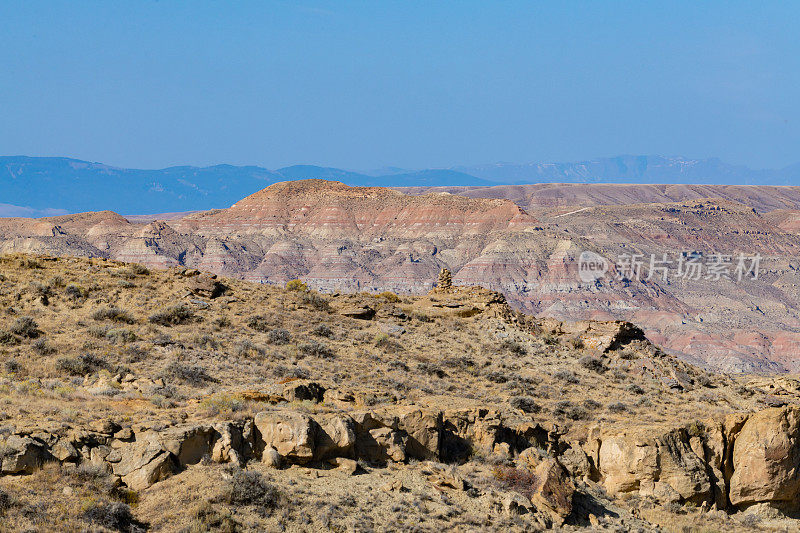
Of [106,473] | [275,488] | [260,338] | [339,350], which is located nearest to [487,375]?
[339,350]

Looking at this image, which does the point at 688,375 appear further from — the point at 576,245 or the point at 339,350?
the point at 576,245

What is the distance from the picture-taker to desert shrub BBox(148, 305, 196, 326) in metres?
25.9

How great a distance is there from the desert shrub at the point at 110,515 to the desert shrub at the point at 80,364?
863 centimetres

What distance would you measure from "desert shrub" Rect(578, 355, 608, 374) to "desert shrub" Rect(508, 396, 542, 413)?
18.4ft

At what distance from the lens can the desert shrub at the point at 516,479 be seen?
55.1ft

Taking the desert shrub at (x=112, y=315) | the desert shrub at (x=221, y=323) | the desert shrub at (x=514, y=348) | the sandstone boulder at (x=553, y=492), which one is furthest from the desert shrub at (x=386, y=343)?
the sandstone boulder at (x=553, y=492)

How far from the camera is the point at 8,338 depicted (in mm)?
22125

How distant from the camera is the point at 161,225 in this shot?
183625mm

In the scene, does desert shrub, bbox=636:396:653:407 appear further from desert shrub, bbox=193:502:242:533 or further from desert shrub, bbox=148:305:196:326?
desert shrub, bbox=193:502:242:533

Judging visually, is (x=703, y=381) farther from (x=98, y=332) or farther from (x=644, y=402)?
(x=98, y=332)

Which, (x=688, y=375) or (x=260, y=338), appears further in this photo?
(x=688, y=375)

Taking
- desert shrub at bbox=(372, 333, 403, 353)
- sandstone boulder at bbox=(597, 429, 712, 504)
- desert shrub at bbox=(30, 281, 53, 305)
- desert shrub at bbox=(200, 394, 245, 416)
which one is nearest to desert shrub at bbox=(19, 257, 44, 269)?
desert shrub at bbox=(30, 281, 53, 305)

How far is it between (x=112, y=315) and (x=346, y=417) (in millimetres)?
12265

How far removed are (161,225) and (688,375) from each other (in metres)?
169
